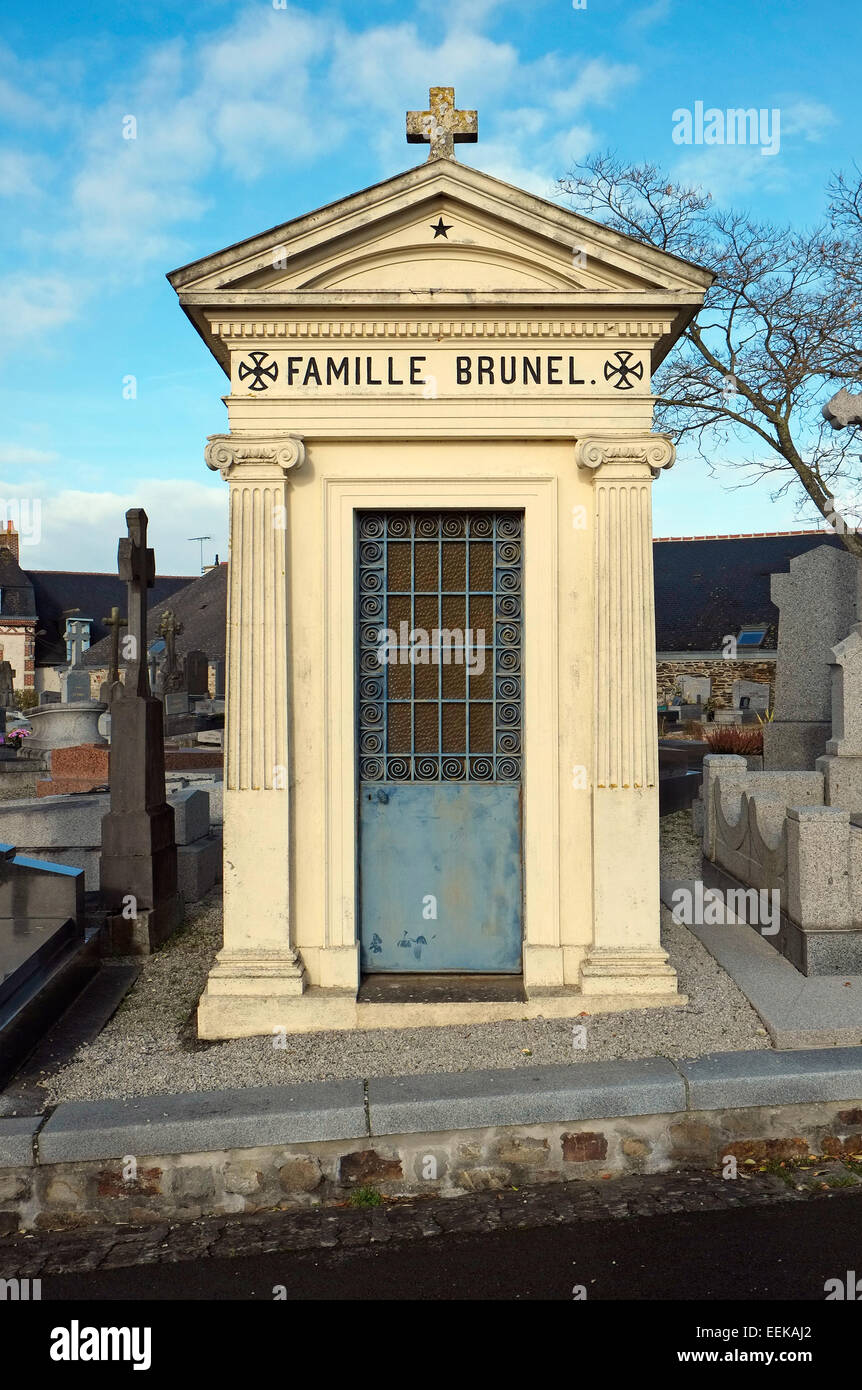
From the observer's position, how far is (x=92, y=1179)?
4.14m

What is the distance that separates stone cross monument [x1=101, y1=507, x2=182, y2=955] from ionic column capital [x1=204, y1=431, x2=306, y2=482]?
2.41 m

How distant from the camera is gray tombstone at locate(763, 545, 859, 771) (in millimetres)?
11945

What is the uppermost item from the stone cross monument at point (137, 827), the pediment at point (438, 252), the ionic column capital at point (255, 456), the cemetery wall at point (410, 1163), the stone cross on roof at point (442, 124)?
the stone cross on roof at point (442, 124)

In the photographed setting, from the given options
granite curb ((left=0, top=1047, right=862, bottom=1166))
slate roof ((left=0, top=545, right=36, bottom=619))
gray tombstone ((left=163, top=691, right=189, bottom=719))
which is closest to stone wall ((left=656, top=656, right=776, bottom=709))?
gray tombstone ((left=163, top=691, right=189, bottom=719))

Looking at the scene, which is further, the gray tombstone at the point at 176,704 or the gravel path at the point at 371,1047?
the gray tombstone at the point at 176,704

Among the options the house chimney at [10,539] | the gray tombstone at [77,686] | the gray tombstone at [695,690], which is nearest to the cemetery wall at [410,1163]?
the gray tombstone at [77,686]

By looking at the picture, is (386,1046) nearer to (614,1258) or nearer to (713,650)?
(614,1258)

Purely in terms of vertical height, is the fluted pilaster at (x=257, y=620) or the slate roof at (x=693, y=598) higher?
the slate roof at (x=693, y=598)

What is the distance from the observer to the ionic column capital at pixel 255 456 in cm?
559

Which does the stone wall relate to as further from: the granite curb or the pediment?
the granite curb

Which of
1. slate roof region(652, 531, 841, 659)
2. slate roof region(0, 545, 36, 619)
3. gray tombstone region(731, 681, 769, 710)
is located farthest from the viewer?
slate roof region(0, 545, 36, 619)

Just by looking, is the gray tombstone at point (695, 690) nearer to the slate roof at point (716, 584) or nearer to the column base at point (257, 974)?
the slate roof at point (716, 584)

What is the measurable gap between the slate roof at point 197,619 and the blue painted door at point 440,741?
3178 cm

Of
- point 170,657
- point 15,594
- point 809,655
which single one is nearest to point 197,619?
point 15,594
